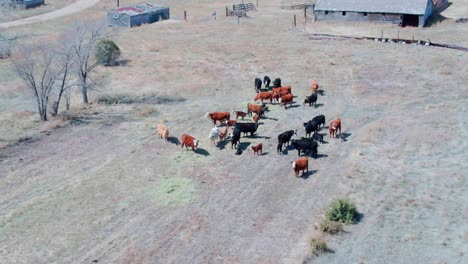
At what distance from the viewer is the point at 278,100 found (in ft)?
104

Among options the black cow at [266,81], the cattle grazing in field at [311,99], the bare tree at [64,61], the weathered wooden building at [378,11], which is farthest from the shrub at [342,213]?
the weathered wooden building at [378,11]

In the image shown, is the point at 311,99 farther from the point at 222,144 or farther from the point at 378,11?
the point at 378,11

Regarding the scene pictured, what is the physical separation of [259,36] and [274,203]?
29378mm

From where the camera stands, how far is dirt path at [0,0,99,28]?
57.9 metres

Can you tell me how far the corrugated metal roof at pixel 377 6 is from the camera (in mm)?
50281

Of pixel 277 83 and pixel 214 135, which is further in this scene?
pixel 277 83

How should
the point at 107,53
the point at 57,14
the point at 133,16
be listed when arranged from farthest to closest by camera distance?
the point at 57,14, the point at 133,16, the point at 107,53

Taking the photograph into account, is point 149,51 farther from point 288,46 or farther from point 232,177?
point 232,177

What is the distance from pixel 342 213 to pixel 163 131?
34.5ft

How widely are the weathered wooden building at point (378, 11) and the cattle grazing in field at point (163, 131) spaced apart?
98.0ft

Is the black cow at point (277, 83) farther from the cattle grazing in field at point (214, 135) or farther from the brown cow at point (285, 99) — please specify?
the cattle grazing in field at point (214, 135)

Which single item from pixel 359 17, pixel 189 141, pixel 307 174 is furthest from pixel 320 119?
pixel 359 17

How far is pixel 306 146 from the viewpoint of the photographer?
24.3 meters

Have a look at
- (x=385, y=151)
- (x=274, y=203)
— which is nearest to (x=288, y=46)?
(x=385, y=151)
